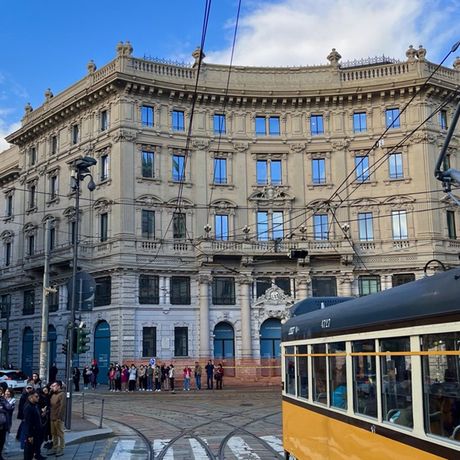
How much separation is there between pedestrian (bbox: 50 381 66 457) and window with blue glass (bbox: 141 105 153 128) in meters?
30.4

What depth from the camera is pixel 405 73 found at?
4428 cm

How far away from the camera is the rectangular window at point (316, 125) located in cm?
4506

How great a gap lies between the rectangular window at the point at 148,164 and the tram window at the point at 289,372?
104 feet

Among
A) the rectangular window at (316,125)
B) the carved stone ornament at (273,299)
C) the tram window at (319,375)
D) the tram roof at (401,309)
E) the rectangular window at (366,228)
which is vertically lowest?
the tram window at (319,375)

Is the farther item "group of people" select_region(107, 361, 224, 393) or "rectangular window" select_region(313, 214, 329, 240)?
"rectangular window" select_region(313, 214, 329, 240)

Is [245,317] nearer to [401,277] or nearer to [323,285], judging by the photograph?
[323,285]

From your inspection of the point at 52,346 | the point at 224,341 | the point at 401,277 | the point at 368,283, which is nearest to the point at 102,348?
the point at 52,346

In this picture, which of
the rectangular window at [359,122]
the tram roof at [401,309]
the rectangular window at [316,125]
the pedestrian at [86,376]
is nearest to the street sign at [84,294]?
the tram roof at [401,309]

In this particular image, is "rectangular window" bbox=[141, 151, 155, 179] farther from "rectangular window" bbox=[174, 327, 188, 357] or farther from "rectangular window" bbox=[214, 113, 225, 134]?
"rectangular window" bbox=[174, 327, 188, 357]

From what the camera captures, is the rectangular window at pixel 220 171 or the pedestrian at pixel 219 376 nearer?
the pedestrian at pixel 219 376

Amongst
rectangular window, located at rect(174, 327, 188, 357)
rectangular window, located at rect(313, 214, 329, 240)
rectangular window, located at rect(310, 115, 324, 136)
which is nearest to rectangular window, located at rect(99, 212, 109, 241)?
rectangular window, located at rect(174, 327, 188, 357)

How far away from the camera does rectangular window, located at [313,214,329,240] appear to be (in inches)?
1698

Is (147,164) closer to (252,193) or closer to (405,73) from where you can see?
(252,193)

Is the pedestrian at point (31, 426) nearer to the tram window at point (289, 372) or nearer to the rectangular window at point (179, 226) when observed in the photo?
the tram window at point (289, 372)
